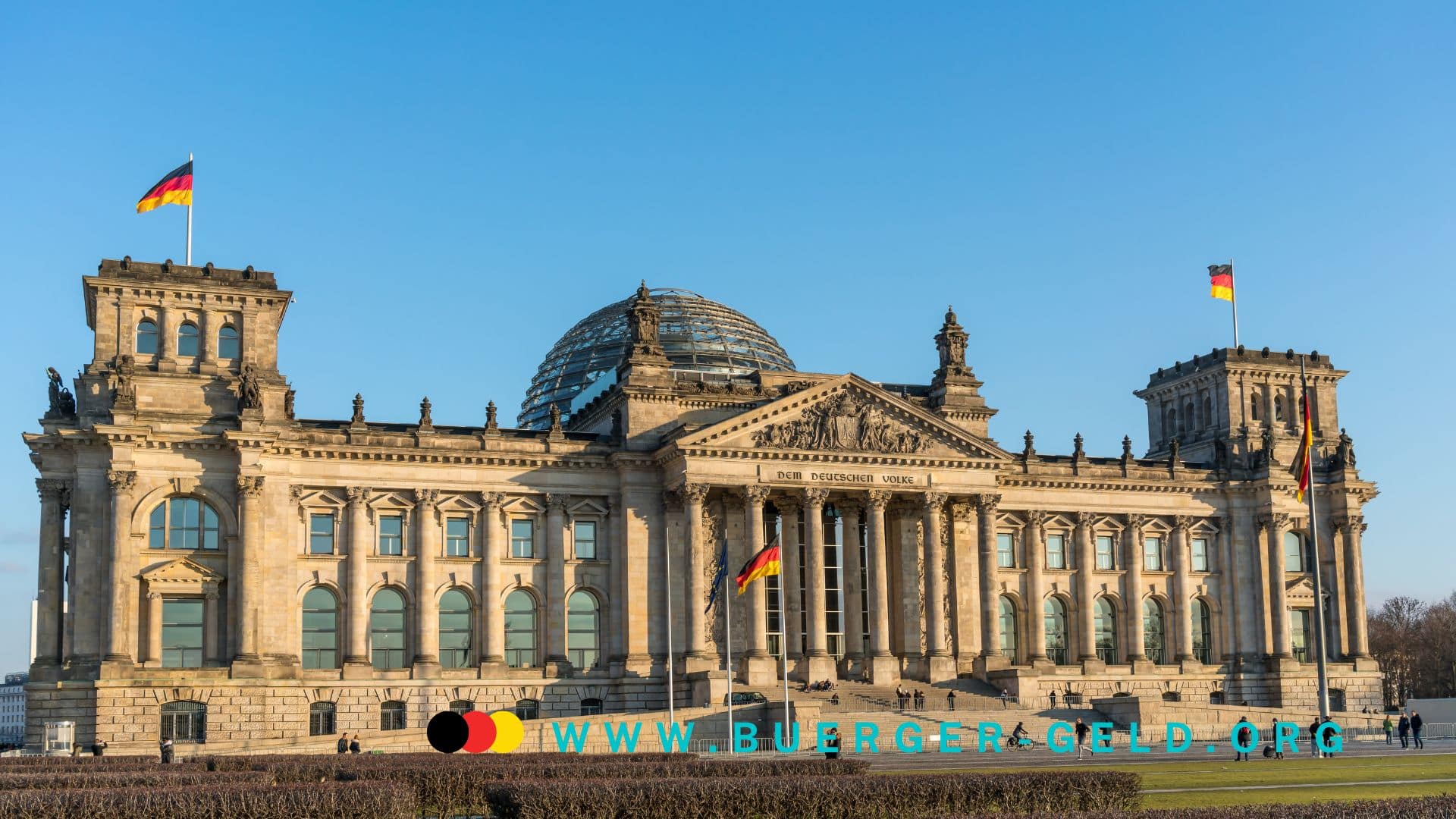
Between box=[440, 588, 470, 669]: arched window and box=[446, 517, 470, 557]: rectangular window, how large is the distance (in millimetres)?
1900

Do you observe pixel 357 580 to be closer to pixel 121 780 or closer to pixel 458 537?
pixel 458 537

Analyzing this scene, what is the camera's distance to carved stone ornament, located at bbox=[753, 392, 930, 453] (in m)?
82.2

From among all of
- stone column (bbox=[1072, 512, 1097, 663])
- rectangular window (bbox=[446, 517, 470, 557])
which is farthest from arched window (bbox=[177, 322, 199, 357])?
stone column (bbox=[1072, 512, 1097, 663])

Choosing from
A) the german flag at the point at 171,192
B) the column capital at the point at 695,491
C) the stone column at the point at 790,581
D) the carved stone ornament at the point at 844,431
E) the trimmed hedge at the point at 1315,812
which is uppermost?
the german flag at the point at 171,192

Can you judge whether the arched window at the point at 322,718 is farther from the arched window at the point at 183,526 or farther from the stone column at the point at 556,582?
the stone column at the point at 556,582

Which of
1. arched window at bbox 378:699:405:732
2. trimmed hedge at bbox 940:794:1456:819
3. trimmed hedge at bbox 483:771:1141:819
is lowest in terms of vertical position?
arched window at bbox 378:699:405:732

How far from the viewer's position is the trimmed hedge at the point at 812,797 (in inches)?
1207

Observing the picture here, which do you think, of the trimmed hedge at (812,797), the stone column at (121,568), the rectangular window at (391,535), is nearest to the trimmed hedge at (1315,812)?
the trimmed hedge at (812,797)

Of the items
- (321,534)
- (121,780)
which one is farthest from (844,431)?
(121,780)

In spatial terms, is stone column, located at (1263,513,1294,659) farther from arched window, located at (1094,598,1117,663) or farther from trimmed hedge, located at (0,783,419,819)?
trimmed hedge, located at (0,783,419,819)

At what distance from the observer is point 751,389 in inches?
3374

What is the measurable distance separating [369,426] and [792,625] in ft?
78.5

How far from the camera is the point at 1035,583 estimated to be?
91.2 metres

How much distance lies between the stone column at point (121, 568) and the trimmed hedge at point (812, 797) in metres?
43.7
